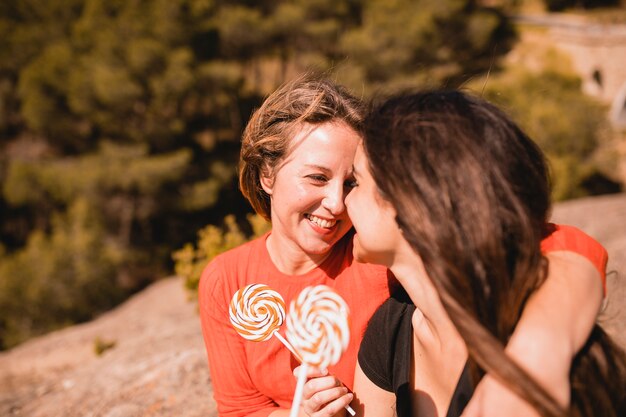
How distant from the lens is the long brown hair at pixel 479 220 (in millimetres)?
1294

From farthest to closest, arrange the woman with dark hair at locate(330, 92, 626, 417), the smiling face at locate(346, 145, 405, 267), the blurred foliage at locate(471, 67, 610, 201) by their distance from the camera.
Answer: the blurred foliage at locate(471, 67, 610, 201)
the smiling face at locate(346, 145, 405, 267)
the woman with dark hair at locate(330, 92, 626, 417)

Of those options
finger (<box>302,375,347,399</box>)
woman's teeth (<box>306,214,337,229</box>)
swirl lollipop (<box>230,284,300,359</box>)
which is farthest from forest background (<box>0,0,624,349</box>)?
finger (<box>302,375,347,399</box>)

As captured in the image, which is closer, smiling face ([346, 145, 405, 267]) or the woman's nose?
smiling face ([346, 145, 405, 267])

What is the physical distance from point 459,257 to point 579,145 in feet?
69.2

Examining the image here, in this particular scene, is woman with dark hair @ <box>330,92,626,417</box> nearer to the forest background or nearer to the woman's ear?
the woman's ear

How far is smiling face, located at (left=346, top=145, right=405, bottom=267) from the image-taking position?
1.54m

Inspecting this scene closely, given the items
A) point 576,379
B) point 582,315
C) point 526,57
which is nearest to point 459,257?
point 582,315

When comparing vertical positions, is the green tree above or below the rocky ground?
above

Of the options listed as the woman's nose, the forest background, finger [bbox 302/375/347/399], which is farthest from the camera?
the forest background

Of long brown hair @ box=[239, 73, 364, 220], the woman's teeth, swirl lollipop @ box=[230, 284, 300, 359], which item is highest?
long brown hair @ box=[239, 73, 364, 220]

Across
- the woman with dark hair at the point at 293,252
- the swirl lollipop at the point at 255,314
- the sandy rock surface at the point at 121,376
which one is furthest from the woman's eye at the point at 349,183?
the sandy rock surface at the point at 121,376

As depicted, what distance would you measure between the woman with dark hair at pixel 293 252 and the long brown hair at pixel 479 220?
2.05 ft

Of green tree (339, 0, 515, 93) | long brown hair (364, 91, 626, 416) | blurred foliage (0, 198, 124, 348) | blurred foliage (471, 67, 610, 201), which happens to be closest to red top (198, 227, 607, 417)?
long brown hair (364, 91, 626, 416)

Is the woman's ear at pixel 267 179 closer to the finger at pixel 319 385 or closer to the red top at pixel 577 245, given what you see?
the finger at pixel 319 385
